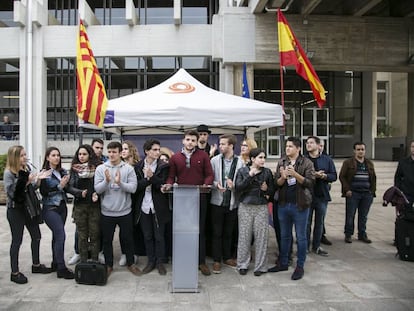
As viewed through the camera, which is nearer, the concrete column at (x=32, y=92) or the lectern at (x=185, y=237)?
the lectern at (x=185, y=237)

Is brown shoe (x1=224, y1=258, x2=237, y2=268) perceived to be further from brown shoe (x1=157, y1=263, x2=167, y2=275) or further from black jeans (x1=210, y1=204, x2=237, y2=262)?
brown shoe (x1=157, y1=263, x2=167, y2=275)

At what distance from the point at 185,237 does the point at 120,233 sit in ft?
3.45

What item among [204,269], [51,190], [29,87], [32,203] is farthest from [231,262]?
[29,87]

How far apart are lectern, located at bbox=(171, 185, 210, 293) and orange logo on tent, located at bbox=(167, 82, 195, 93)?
298cm

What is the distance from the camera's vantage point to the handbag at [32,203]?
16.2ft

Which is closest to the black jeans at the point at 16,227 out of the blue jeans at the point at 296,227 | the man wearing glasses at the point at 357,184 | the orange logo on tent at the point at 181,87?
the blue jeans at the point at 296,227

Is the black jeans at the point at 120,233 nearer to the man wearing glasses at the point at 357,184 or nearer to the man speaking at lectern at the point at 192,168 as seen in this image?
the man speaking at lectern at the point at 192,168

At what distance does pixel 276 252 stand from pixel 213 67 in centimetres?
1430

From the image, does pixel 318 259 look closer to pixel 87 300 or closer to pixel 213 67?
pixel 87 300

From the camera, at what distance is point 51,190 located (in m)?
5.22

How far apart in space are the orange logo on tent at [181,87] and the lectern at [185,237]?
2.98 meters

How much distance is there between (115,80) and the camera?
20016 mm

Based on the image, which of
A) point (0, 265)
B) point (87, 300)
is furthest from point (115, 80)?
point (87, 300)

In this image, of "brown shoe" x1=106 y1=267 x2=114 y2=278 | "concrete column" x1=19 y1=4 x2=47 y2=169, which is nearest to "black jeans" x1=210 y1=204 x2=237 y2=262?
"brown shoe" x1=106 y1=267 x2=114 y2=278
